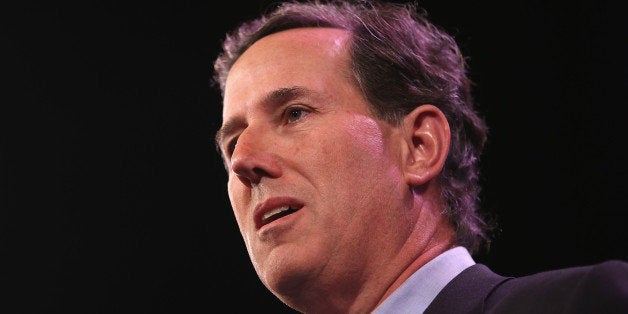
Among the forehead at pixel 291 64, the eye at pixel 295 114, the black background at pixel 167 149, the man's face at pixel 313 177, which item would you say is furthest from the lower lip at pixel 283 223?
the black background at pixel 167 149

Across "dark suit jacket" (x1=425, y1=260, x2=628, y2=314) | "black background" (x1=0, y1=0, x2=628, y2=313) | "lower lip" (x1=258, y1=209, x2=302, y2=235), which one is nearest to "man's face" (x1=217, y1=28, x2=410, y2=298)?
"lower lip" (x1=258, y1=209, x2=302, y2=235)

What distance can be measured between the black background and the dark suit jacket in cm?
168

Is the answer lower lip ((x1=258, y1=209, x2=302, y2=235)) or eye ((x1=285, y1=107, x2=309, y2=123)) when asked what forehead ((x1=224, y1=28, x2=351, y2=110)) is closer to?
eye ((x1=285, y1=107, x2=309, y2=123))

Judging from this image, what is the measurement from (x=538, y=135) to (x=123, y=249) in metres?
2.07

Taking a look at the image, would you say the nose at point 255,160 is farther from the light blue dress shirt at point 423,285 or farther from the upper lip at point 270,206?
the light blue dress shirt at point 423,285

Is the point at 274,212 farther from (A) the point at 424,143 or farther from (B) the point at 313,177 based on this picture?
(A) the point at 424,143

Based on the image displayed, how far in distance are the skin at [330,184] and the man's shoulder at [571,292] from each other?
15.5 inches

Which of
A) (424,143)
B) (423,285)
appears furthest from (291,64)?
(423,285)

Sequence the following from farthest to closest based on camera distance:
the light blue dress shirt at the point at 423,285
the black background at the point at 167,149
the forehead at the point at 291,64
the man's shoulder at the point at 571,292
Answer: the black background at the point at 167,149 → the forehead at the point at 291,64 → the light blue dress shirt at the point at 423,285 → the man's shoulder at the point at 571,292

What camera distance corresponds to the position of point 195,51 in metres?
3.86

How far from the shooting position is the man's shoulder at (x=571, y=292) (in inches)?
52.2

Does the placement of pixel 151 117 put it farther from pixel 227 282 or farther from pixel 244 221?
pixel 244 221

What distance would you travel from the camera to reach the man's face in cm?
192

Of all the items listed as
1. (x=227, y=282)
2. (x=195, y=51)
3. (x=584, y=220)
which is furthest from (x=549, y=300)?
(x=195, y=51)
